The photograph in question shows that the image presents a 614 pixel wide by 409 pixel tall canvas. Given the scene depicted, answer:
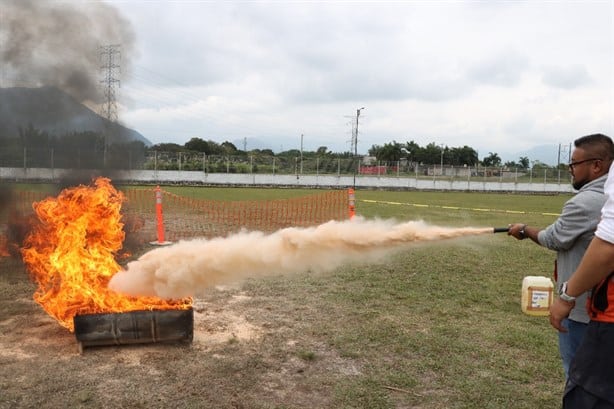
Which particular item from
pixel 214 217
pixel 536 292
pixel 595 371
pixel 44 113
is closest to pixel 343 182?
pixel 214 217

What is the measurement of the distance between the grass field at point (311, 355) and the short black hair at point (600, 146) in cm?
249

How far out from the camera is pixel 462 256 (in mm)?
11930

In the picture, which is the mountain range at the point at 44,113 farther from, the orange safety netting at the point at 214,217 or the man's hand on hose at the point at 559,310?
the man's hand on hose at the point at 559,310

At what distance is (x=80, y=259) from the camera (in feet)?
20.5

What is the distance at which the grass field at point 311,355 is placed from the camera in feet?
15.2

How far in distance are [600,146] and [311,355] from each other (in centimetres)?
369

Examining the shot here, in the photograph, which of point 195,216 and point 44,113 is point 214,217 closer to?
point 195,216

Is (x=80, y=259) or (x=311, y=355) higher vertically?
(x=80, y=259)

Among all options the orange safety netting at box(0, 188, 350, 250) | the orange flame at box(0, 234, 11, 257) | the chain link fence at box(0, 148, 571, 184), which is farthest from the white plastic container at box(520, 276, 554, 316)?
the chain link fence at box(0, 148, 571, 184)

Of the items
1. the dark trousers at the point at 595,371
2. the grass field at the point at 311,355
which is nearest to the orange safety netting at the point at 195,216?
the grass field at the point at 311,355

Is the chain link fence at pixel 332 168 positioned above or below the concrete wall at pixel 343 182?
above

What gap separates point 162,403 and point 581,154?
416 cm

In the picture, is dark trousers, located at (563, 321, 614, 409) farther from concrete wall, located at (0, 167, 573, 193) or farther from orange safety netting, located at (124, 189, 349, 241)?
concrete wall, located at (0, 167, 573, 193)

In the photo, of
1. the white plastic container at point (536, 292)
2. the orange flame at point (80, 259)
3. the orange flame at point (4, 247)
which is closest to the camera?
the white plastic container at point (536, 292)
